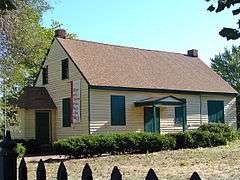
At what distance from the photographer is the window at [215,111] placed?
33.7 m

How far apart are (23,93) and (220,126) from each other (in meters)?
13.1

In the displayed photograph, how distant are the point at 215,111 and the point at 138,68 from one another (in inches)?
267

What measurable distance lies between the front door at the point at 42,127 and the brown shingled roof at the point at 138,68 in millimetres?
4478

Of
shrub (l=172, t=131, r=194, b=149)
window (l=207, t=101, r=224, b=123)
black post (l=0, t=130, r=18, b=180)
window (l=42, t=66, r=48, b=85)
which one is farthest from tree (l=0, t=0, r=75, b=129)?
black post (l=0, t=130, r=18, b=180)

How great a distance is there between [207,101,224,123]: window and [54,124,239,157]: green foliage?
17.2 feet

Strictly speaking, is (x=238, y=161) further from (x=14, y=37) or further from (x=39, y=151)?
(x=39, y=151)

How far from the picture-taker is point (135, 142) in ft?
74.8

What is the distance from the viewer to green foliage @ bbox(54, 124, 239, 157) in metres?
21.2

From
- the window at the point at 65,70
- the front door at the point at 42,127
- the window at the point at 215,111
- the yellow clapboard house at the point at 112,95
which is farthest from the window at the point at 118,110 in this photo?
the window at the point at 215,111

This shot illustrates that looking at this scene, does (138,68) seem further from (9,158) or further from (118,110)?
(9,158)

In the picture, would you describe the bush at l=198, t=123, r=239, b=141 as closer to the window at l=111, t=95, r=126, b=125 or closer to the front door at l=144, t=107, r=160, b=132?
the front door at l=144, t=107, r=160, b=132

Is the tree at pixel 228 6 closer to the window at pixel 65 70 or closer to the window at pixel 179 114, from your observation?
the window at pixel 65 70

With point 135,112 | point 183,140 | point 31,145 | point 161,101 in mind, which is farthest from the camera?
point 135,112

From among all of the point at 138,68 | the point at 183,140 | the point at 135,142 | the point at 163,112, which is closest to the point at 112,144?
the point at 135,142
